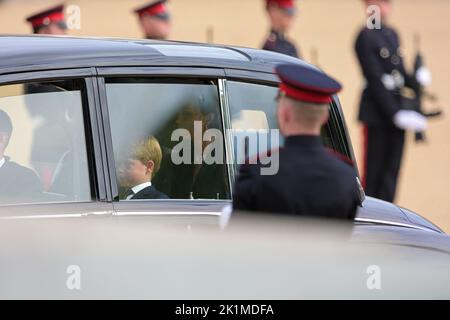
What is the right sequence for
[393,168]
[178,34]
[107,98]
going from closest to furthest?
[107,98], [393,168], [178,34]

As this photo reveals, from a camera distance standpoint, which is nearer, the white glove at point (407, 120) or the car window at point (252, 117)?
the car window at point (252, 117)

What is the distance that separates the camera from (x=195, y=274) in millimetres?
4227

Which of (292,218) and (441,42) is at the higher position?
(292,218)

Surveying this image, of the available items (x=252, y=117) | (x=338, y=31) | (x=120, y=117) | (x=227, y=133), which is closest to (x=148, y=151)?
(x=120, y=117)

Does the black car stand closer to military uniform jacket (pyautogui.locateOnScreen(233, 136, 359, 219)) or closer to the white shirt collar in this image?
the white shirt collar

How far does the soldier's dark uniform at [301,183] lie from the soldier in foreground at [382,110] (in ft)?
21.1

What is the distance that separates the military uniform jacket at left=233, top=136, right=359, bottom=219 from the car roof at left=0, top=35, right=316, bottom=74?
89cm

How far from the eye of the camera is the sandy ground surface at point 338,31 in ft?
41.8

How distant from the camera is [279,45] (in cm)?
980

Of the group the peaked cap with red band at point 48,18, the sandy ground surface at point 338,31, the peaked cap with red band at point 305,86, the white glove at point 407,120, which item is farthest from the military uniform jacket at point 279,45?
the peaked cap with red band at point 305,86

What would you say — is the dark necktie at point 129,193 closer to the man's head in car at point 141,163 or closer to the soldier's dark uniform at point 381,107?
the man's head in car at point 141,163
